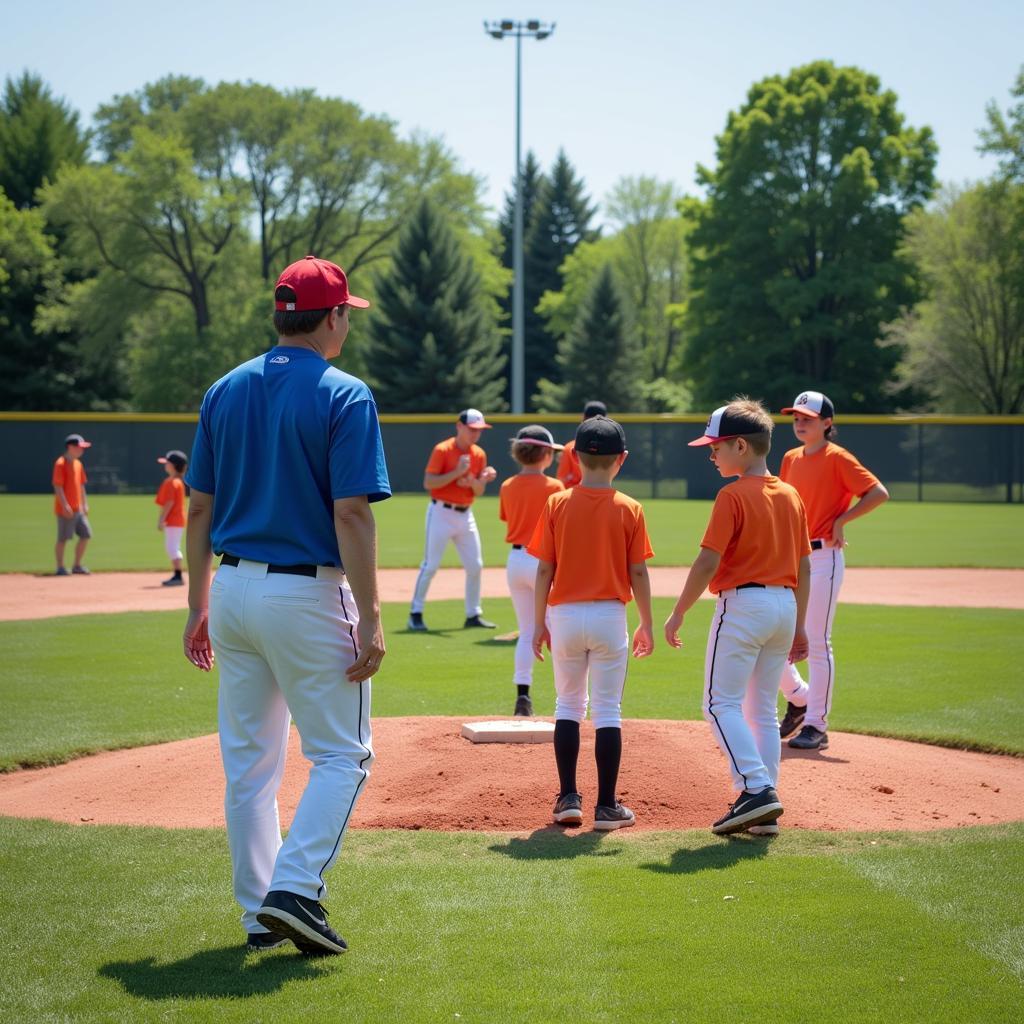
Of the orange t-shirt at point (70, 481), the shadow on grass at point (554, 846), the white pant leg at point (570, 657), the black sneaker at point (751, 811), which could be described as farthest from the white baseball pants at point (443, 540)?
the black sneaker at point (751, 811)

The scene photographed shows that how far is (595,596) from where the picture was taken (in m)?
5.43

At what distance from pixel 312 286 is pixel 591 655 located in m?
2.38

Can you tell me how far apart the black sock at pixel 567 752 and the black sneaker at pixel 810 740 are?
7.20ft

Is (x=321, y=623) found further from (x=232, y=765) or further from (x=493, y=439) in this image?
(x=493, y=439)

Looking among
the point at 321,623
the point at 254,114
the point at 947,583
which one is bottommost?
the point at 947,583

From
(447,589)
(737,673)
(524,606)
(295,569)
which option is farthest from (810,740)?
(447,589)

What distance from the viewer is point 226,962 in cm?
379

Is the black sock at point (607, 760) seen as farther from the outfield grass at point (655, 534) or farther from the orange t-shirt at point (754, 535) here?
the outfield grass at point (655, 534)

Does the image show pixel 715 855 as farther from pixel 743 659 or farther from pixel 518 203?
pixel 518 203

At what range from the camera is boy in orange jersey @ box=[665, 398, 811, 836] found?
527 cm

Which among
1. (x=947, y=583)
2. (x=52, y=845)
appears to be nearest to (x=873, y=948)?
(x=52, y=845)

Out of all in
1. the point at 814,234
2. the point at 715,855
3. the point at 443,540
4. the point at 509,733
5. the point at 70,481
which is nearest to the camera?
the point at 715,855

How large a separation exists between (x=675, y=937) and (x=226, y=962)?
1.47 meters

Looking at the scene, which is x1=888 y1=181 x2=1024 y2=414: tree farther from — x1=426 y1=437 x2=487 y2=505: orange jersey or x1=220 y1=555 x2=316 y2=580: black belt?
x1=220 y1=555 x2=316 y2=580: black belt
